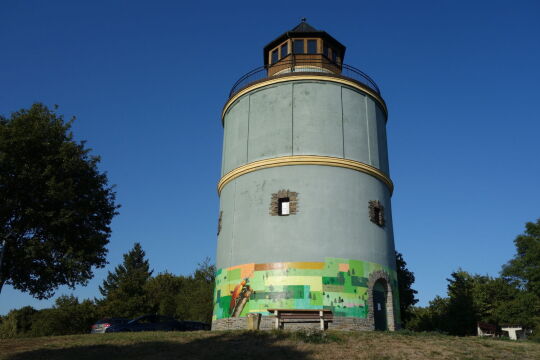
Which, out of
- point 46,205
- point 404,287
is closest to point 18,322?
point 46,205

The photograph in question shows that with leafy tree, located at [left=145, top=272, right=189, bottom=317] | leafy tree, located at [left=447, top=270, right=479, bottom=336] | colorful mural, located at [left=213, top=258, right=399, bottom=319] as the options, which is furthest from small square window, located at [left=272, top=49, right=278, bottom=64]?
leafy tree, located at [left=145, top=272, right=189, bottom=317]

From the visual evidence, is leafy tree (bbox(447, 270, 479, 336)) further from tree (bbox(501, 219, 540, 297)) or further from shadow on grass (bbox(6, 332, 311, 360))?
shadow on grass (bbox(6, 332, 311, 360))

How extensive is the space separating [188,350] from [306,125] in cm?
1237

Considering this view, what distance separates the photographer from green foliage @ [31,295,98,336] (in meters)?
45.3

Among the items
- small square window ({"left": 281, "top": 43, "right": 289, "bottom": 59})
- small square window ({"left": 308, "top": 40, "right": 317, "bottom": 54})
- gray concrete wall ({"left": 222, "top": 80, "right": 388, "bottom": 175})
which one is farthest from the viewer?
small square window ({"left": 281, "top": 43, "right": 289, "bottom": 59})

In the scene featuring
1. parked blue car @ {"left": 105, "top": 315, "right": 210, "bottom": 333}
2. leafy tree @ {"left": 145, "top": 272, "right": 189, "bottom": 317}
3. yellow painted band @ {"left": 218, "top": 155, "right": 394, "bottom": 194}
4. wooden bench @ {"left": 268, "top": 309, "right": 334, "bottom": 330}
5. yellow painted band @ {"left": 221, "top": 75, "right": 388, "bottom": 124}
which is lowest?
parked blue car @ {"left": 105, "top": 315, "right": 210, "bottom": 333}

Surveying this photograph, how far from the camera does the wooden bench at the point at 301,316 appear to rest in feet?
58.9

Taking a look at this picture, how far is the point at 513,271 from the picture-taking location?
42.4 meters

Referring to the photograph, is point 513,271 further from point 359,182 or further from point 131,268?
point 131,268

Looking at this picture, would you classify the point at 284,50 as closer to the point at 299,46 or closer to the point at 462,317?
the point at 299,46

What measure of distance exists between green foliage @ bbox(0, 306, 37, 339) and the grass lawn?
3397 centimetres

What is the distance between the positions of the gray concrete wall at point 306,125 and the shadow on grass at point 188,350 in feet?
31.9

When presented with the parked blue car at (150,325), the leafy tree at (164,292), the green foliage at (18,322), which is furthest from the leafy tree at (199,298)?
the parked blue car at (150,325)

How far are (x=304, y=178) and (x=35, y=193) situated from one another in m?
12.5
